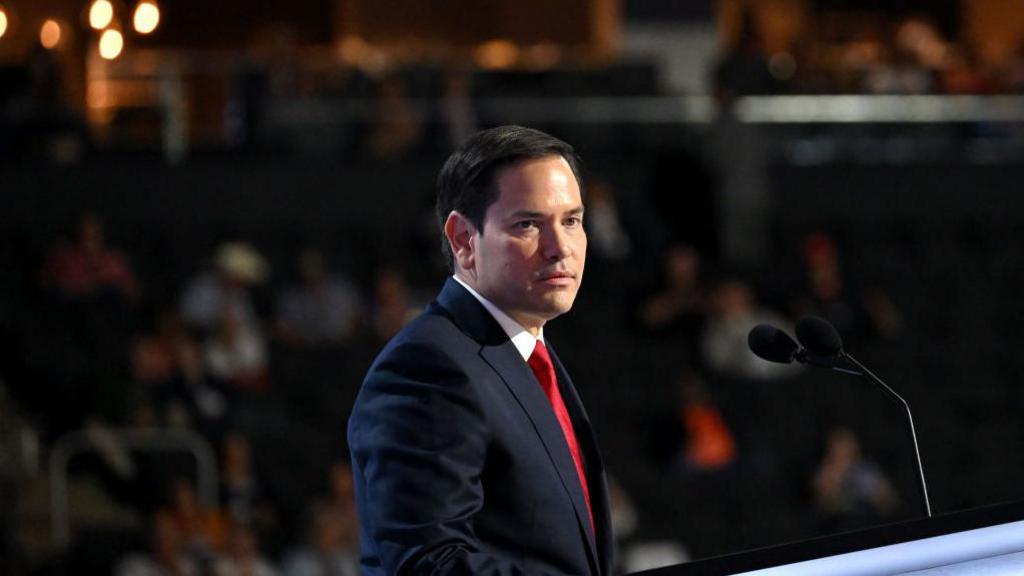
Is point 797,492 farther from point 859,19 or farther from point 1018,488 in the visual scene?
point 859,19

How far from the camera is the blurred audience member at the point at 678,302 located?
9.48 metres

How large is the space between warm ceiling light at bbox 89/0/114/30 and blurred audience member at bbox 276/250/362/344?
2.17m

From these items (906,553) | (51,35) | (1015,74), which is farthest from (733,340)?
(906,553)

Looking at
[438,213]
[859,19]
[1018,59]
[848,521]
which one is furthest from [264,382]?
[859,19]

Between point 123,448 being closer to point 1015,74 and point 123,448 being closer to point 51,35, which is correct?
point 51,35

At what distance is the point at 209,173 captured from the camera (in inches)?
411

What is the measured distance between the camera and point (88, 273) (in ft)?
29.8

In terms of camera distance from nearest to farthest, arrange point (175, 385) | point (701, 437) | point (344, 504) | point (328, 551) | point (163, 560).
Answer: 1. point (163, 560)
2. point (328, 551)
3. point (344, 504)
4. point (175, 385)
5. point (701, 437)

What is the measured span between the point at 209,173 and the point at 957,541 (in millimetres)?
8860

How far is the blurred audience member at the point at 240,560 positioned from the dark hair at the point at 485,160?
17.4 ft

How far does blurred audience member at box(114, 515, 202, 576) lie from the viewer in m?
7.27

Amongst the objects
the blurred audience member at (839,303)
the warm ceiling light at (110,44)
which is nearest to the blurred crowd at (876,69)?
the blurred audience member at (839,303)

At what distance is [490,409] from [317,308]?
709 centimetres

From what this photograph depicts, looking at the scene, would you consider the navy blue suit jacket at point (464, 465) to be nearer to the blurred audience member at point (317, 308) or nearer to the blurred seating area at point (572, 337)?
the blurred seating area at point (572, 337)
